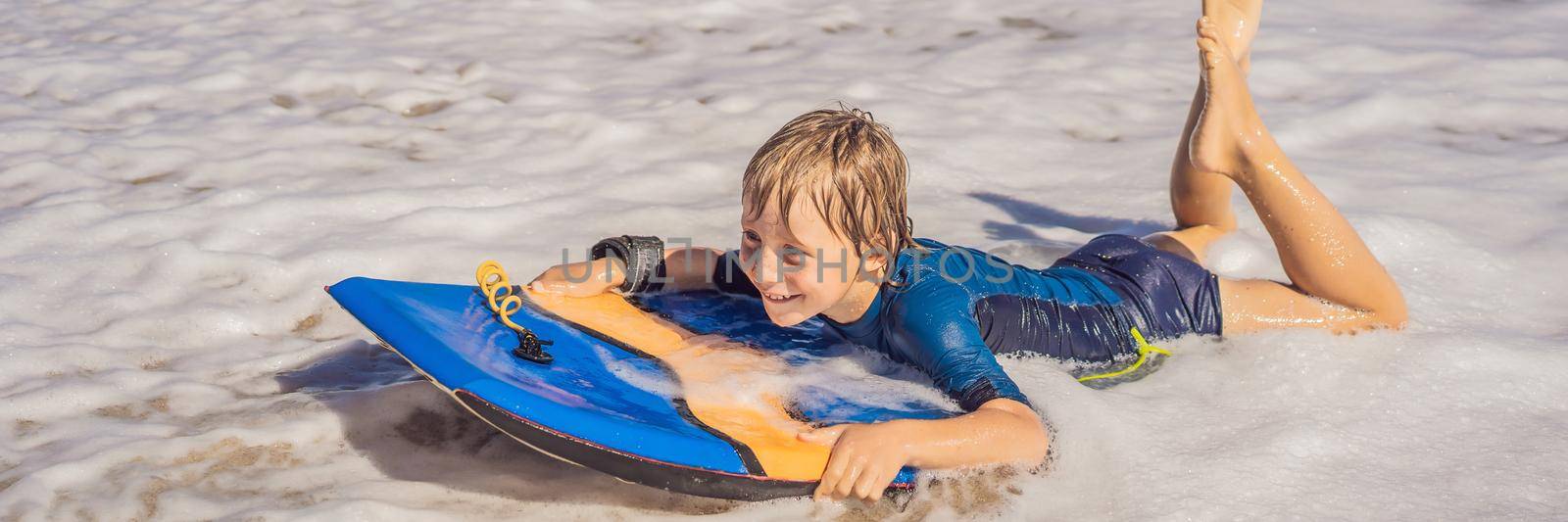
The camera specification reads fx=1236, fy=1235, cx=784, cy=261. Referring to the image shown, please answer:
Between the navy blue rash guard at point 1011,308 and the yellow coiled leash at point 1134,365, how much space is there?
2 cm

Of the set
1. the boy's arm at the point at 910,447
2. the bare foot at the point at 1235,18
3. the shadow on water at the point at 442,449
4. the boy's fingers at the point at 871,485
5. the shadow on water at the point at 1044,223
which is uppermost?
the bare foot at the point at 1235,18

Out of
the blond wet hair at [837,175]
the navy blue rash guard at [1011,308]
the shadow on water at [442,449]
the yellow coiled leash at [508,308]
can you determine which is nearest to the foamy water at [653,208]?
the shadow on water at [442,449]

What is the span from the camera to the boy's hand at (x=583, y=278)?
10.3 ft

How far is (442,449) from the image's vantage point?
274 cm

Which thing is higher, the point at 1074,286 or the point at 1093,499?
the point at 1074,286

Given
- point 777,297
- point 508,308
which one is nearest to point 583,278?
point 508,308

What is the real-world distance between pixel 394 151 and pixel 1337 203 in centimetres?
348

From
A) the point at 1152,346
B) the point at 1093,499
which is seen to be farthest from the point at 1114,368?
the point at 1093,499

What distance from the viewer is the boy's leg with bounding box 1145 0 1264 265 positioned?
135 inches

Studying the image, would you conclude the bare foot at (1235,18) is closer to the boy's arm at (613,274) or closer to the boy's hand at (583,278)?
the boy's arm at (613,274)

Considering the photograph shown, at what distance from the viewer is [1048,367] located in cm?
297

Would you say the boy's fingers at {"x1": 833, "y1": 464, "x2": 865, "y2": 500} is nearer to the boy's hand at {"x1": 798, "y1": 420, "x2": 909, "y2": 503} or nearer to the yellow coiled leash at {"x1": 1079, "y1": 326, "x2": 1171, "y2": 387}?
the boy's hand at {"x1": 798, "y1": 420, "x2": 909, "y2": 503}

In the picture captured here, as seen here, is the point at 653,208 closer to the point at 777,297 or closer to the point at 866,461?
the point at 777,297

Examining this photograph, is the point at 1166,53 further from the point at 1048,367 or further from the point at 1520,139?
the point at 1048,367
